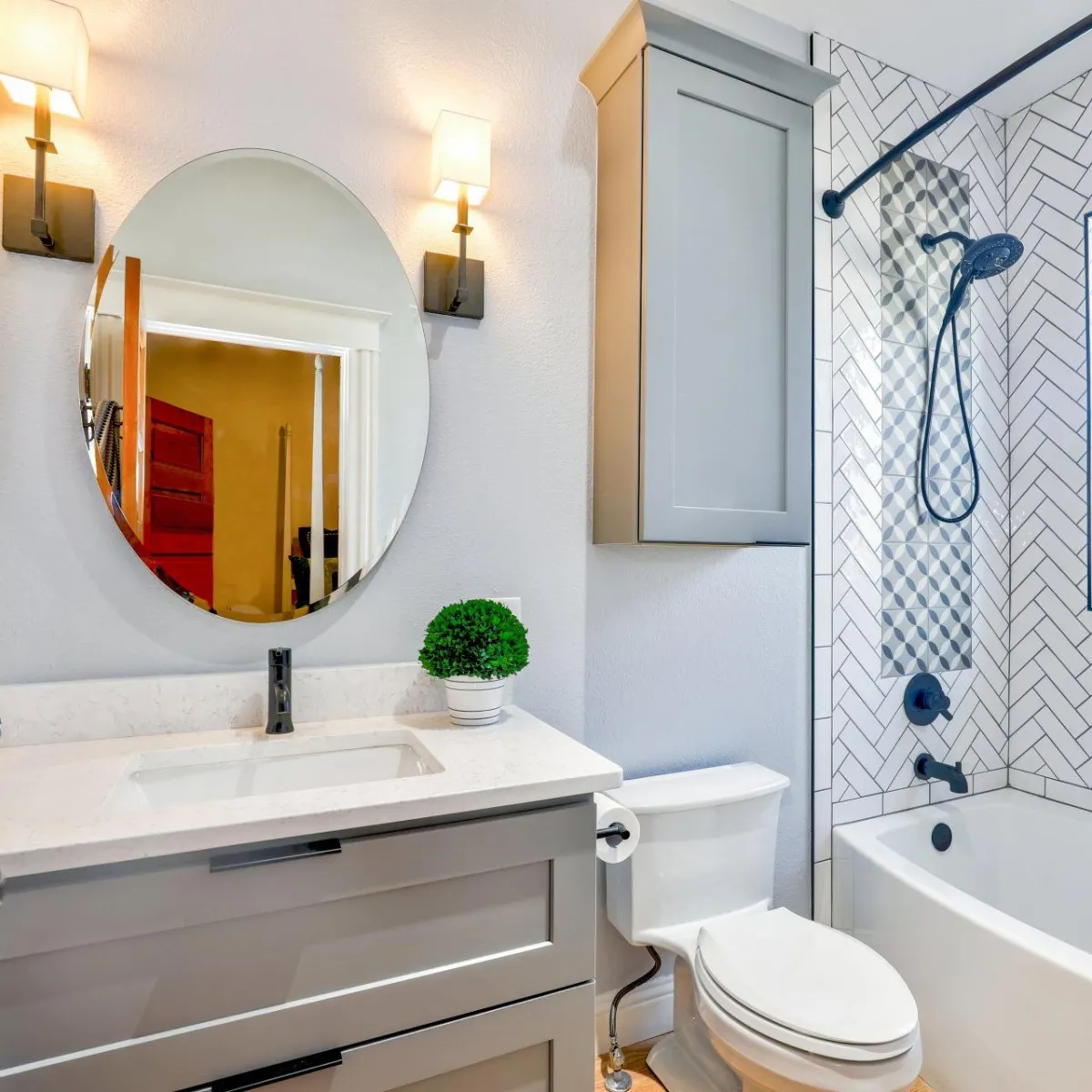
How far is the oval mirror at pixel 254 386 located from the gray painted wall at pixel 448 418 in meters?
0.05

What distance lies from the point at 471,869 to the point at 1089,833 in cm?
202

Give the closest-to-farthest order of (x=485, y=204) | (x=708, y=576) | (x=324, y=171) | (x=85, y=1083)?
(x=85, y=1083) < (x=324, y=171) < (x=485, y=204) < (x=708, y=576)

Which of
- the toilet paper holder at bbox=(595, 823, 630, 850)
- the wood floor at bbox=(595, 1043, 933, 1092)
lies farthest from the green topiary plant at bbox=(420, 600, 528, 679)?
the wood floor at bbox=(595, 1043, 933, 1092)

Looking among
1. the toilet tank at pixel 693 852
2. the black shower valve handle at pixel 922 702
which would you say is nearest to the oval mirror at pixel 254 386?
the toilet tank at pixel 693 852

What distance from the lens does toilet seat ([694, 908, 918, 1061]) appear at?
1.23 metres

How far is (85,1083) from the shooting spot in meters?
0.87

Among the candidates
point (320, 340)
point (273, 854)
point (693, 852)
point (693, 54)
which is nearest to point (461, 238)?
point (320, 340)

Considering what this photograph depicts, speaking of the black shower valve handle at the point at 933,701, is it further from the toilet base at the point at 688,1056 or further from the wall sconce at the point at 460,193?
the wall sconce at the point at 460,193

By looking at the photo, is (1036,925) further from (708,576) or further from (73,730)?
(73,730)

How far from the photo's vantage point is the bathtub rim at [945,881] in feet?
4.94

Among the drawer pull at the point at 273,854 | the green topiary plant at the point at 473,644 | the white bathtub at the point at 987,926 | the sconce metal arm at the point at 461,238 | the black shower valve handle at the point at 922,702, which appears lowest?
the white bathtub at the point at 987,926

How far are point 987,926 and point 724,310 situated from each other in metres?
1.47

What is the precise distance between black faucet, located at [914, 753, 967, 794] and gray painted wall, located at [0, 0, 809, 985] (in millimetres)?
446

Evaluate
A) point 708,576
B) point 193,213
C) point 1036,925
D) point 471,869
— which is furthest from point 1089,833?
point 193,213
